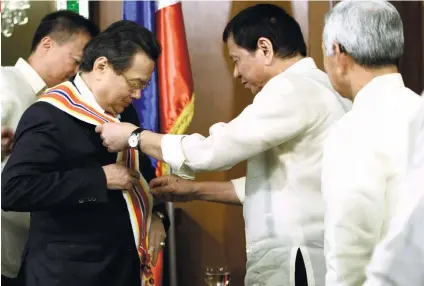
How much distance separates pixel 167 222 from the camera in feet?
7.32

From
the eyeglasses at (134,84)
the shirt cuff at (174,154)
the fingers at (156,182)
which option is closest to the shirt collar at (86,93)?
the eyeglasses at (134,84)

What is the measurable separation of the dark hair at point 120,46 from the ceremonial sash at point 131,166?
0.39 ft

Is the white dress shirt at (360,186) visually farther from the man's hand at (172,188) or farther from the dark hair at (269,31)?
the man's hand at (172,188)

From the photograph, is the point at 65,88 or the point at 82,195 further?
the point at 65,88

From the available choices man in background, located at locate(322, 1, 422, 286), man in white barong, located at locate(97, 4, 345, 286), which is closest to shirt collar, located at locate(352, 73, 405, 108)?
man in background, located at locate(322, 1, 422, 286)

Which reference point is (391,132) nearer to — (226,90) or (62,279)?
(62,279)

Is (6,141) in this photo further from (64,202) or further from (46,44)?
(64,202)

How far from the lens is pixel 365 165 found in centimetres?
137

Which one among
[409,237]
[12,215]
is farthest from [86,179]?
[409,237]

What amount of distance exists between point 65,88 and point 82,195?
338 millimetres

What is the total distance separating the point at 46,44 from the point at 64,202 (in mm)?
998

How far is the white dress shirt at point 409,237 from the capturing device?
75 centimetres

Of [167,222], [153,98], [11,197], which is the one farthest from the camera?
[153,98]

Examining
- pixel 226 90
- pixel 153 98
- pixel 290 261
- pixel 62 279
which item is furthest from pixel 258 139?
pixel 226 90
